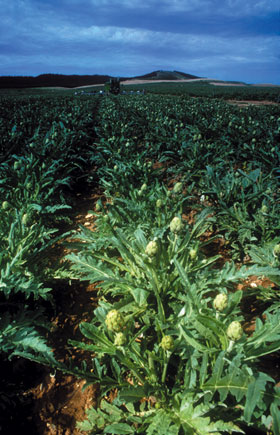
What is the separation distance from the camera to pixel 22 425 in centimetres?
125

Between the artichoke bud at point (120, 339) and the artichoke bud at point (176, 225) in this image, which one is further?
the artichoke bud at point (176, 225)

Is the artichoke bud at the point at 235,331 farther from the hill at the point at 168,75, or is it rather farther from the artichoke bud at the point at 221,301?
the hill at the point at 168,75

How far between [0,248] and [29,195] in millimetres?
1140

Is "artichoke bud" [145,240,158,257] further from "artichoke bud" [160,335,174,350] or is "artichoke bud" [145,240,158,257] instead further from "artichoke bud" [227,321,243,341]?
"artichoke bud" [227,321,243,341]

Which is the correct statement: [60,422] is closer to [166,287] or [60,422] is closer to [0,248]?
[166,287]

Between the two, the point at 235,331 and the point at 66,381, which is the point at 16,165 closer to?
the point at 66,381

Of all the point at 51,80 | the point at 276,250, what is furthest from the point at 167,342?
the point at 51,80

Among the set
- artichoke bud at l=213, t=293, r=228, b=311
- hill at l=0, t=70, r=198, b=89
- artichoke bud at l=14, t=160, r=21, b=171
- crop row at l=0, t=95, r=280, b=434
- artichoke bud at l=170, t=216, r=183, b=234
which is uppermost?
hill at l=0, t=70, r=198, b=89

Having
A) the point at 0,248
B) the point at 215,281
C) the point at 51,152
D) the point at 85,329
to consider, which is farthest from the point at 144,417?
the point at 51,152

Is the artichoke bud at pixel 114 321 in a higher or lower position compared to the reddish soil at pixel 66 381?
higher

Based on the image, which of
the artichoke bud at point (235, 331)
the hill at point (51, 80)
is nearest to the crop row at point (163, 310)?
the artichoke bud at point (235, 331)

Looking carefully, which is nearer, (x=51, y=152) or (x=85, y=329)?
(x=85, y=329)

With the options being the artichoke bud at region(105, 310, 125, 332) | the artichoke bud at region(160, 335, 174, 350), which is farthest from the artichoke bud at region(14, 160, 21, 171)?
the artichoke bud at region(160, 335, 174, 350)

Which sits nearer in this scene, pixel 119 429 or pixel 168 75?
pixel 119 429
